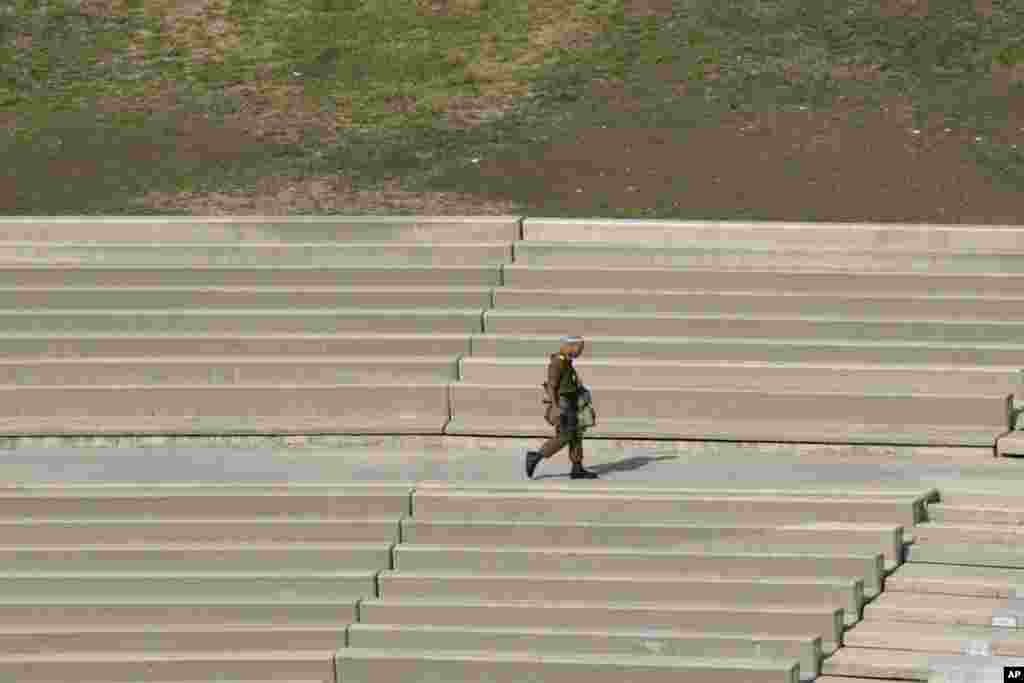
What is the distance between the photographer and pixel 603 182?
25000 millimetres

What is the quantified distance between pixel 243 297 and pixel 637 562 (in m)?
6.46

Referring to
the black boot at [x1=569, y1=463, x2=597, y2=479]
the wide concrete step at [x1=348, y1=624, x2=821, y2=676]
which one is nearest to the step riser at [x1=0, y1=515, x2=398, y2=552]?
the wide concrete step at [x1=348, y1=624, x2=821, y2=676]

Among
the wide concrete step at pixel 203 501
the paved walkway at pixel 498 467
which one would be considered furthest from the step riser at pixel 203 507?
the paved walkway at pixel 498 467

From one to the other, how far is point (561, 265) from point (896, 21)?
28.4ft

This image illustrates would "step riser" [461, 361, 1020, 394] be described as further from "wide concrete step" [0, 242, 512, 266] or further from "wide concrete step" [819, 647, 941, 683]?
"wide concrete step" [819, 647, 941, 683]

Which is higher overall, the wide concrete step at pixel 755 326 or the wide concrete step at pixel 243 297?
the wide concrete step at pixel 755 326

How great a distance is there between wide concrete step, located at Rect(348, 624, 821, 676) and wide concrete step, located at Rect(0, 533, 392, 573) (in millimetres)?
1008

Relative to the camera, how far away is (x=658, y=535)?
16.9 m

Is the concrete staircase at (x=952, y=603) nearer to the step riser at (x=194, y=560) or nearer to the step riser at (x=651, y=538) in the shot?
the step riser at (x=651, y=538)

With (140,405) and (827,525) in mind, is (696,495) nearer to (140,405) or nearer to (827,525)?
(827,525)

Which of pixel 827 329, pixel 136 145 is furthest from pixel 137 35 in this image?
pixel 827 329

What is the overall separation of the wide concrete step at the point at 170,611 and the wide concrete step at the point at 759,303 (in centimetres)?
552

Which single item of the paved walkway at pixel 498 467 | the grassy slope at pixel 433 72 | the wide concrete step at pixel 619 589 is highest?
the wide concrete step at pixel 619 589

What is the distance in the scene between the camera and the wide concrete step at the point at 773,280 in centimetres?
2116
